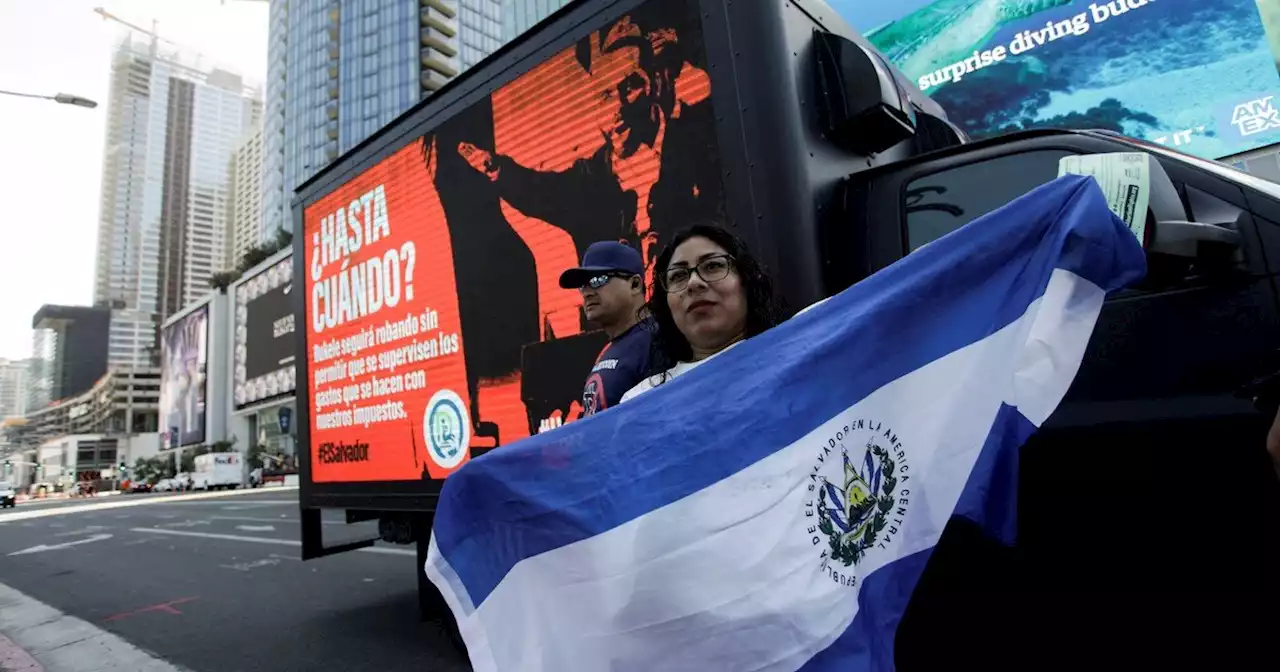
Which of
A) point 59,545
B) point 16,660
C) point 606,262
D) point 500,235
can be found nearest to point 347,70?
point 59,545

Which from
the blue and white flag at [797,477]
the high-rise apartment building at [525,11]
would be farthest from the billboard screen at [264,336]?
the blue and white flag at [797,477]

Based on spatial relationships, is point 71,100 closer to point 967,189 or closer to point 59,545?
point 59,545

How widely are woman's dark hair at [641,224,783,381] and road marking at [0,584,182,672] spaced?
4278 mm

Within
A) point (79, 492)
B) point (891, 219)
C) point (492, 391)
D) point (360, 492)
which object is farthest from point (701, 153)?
point (79, 492)

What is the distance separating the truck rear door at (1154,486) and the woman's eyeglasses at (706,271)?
1.07 m

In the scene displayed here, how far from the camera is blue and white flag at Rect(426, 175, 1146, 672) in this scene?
1.34 m

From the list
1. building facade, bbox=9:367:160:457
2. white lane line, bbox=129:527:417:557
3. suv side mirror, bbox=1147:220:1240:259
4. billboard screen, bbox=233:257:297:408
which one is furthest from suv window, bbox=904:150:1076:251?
building facade, bbox=9:367:160:457

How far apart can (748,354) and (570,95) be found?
2086 mm

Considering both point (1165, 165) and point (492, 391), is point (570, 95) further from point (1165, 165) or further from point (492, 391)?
point (1165, 165)

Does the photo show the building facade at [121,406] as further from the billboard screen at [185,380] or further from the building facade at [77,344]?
the billboard screen at [185,380]

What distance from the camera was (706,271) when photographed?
187cm

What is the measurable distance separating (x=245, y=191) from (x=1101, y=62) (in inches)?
5308

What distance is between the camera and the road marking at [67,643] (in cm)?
462

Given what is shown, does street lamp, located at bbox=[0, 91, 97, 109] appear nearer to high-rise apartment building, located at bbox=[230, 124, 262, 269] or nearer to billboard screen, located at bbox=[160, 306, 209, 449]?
billboard screen, located at bbox=[160, 306, 209, 449]
